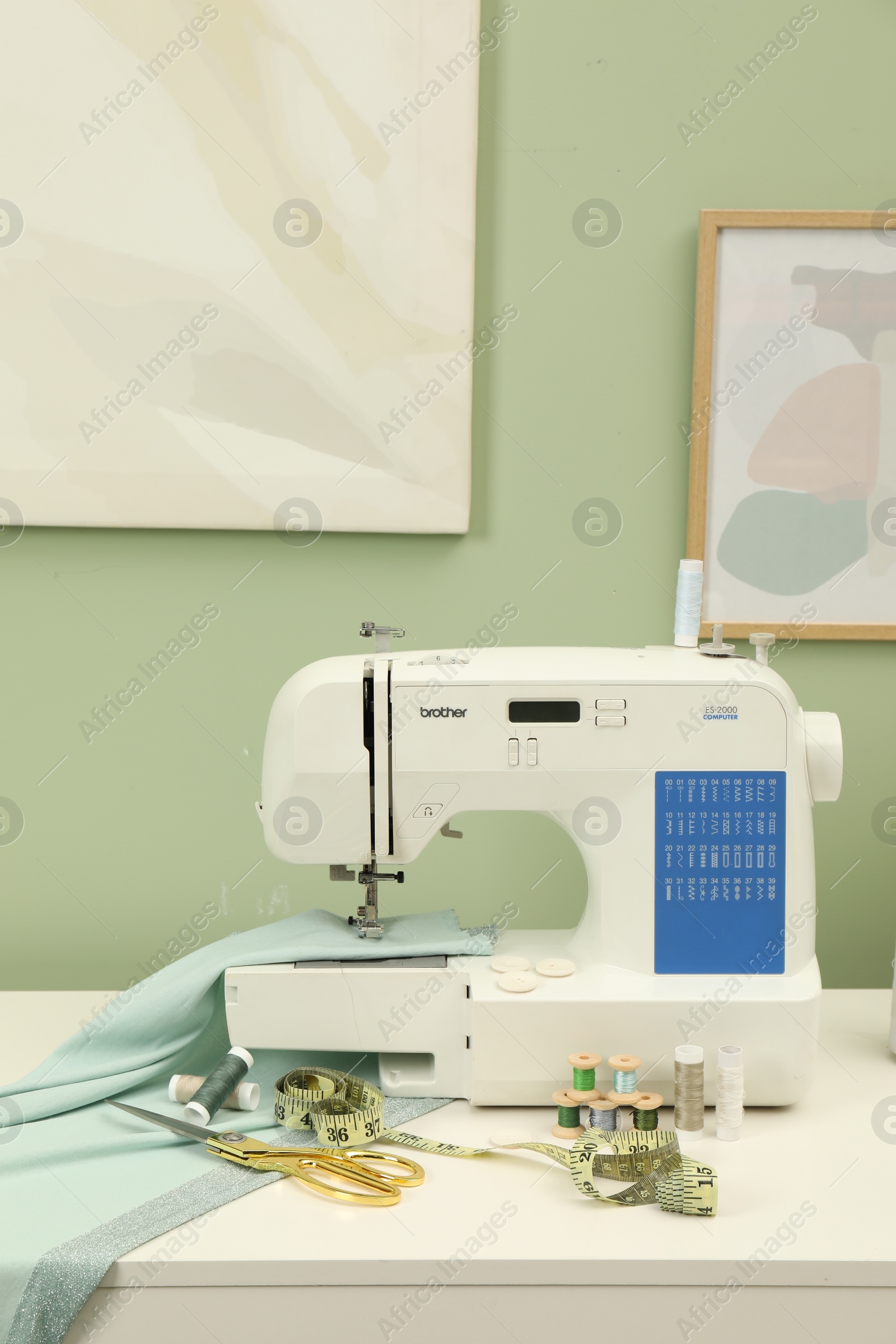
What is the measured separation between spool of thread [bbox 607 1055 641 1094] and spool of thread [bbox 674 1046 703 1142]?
46 millimetres

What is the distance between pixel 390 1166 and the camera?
3.53 feet

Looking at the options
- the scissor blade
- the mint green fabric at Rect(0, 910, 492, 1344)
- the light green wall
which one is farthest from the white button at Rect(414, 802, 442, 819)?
the light green wall

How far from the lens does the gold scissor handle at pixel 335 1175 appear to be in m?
1.02

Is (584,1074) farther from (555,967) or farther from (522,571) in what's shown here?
(522,571)

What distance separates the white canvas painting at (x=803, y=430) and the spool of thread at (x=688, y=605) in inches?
18.0

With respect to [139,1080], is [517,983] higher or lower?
higher

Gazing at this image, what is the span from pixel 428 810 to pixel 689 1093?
422 millimetres

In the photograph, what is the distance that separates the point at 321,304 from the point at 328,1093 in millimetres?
1176

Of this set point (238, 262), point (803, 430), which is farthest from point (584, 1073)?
point (238, 262)

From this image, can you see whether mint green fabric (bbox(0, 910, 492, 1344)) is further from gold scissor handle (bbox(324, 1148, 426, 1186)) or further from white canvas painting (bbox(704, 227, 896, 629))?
white canvas painting (bbox(704, 227, 896, 629))

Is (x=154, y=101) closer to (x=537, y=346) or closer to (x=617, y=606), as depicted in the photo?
(x=537, y=346)

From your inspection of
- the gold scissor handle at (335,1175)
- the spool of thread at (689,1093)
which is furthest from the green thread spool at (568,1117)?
the gold scissor handle at (335,1175)

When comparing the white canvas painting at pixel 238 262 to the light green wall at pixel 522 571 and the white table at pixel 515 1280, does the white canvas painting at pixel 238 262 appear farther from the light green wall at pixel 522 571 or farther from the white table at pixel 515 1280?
the white table at pixel 515 1280

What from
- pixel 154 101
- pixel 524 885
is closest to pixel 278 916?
pixel 524 885
